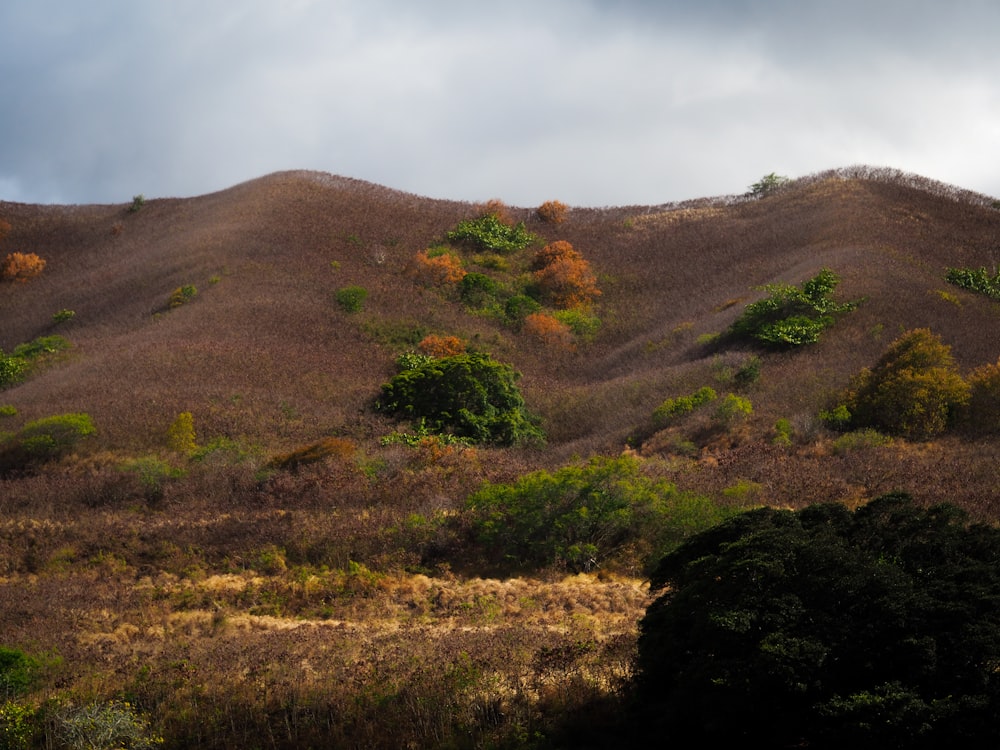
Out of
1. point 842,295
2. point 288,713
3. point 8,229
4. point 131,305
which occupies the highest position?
point 8,229

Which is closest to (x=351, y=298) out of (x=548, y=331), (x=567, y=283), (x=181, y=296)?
(x=181, y=296)

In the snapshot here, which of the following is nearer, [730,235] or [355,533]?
[355,533]

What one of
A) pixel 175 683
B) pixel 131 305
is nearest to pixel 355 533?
pixel 175 683

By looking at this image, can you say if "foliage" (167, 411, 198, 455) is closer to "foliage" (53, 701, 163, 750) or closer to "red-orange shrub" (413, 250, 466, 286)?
"foliage" (53, 701, 163, 750)

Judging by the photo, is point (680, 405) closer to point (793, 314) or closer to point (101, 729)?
point (793, 314)

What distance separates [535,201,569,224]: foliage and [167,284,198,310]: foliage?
22.2 m

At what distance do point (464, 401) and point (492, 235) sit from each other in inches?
917

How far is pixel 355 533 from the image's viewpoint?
52.9ft

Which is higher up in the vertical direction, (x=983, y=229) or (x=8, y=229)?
(x=8, y=229)

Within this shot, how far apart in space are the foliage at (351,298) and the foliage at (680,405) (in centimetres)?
1623

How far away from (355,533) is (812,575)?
395 inches

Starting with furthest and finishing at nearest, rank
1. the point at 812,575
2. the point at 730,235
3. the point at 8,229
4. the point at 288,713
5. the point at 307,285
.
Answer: the point at 8,229
the point at 730,235
the point at 307,285
the point at 288,713
the point at 812,575

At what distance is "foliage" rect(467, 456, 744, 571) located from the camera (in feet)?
49.5

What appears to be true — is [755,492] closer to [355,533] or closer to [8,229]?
[355,533]
